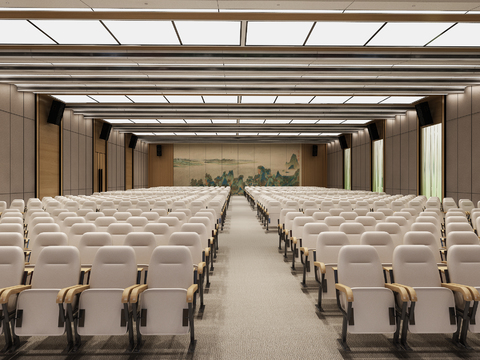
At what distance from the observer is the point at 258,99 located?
17141 millimetres

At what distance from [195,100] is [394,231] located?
492 inches

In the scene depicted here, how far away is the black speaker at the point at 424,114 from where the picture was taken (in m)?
17.4

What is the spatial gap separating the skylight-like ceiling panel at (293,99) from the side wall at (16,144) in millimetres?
10059

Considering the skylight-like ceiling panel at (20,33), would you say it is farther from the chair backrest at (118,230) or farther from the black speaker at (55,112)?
the black speaker at (55,112)

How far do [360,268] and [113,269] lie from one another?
106 inches

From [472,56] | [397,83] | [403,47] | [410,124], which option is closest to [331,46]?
[403,47]

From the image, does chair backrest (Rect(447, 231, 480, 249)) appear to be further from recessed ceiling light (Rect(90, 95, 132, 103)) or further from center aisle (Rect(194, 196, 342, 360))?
recessed ceiling light (Rect(90, 95, 132, 103))

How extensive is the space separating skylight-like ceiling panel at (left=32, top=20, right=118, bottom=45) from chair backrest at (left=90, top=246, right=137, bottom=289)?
589 centimetres

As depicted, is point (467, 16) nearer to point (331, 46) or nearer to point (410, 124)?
point (331, 46)

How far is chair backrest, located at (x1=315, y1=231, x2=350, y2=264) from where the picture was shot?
553cm

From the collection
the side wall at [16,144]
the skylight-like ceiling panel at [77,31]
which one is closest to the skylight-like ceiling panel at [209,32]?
the skylight-like ceiling panel at [77,31]

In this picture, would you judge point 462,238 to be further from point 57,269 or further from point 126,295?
point 57,269

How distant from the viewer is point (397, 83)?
44.5ft

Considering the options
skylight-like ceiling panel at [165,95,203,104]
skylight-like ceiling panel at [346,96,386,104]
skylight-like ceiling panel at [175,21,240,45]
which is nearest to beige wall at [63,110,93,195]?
skylight-like ceiling panel at [165,95,203,104]
